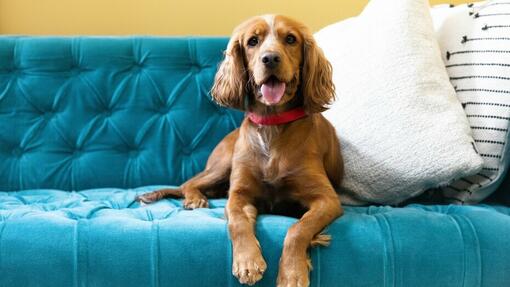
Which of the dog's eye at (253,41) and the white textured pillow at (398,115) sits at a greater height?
the dog's eye at (253,41)

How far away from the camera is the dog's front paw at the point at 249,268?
42.4 inches

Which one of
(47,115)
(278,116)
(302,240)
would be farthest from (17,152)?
(302,240)

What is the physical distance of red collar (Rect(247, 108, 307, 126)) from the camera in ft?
4.78

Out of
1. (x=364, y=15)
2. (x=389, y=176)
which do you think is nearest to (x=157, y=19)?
(x=364, y=15)

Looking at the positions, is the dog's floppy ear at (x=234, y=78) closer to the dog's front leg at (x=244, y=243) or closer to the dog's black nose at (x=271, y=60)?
the dog's black nose at (x=271, y=60)

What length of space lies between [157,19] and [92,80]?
1.61ft

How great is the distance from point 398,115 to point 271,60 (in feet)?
1.52

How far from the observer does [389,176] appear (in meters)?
1.48

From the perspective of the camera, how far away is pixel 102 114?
2.07 m

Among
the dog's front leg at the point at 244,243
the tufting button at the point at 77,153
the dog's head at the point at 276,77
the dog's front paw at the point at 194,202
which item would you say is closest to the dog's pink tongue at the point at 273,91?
the dog's head at the point at 276,77

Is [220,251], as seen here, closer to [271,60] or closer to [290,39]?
[271,60]

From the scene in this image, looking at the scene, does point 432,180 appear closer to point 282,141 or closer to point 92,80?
point 282,141

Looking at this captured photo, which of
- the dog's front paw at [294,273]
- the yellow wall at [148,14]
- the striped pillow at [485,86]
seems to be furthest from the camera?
the yellow wall at [148,14]

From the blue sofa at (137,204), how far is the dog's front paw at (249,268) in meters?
0.04
